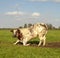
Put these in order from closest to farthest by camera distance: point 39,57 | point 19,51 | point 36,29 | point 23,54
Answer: point 39,57 → point 23,54 → point 19,51 → point 36,29

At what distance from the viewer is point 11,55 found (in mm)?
16969

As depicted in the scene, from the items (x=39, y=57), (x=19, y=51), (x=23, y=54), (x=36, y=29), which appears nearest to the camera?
(x=39, y=57)

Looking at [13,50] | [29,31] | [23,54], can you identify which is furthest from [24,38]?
[23,54]

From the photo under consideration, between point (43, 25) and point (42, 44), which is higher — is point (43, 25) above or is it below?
above

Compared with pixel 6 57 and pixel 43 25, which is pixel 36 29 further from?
pixel 6 57

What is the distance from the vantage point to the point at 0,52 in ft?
59.5

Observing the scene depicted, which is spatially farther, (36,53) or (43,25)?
(43,25)

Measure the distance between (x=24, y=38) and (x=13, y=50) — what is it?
5.55 meters

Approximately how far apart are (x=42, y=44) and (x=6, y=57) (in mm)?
9084

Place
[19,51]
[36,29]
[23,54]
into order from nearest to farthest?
[23,54] → [19,51] → [36,29]

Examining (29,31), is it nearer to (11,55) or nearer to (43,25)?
(43,25)

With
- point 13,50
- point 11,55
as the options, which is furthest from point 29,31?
point 11,55

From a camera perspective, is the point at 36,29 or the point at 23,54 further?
the point at 36,29

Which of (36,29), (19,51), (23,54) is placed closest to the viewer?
(23,54)
